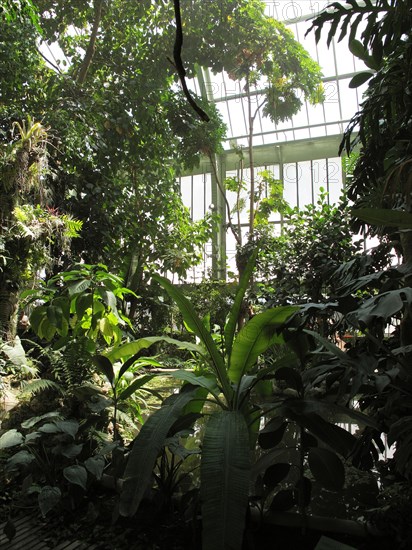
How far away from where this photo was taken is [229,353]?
1.97m

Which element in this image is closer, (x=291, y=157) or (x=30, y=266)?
(x=30, y=266)

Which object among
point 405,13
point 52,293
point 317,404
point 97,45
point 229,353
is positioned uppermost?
point 97,45

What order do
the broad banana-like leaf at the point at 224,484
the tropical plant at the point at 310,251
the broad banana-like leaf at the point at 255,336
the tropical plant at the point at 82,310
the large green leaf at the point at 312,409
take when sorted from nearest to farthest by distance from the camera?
the broad banana-like leaf at the point at 224,484 → the large green leaf at the point at 312,409 → the broad banana-like leaf at the point at 255,336 → the tropical plant at the point at 82,310 → the tropical plant at the point at 310,251

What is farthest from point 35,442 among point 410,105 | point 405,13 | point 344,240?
point 344,240

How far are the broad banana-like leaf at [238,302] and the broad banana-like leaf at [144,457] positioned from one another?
1.45 ft

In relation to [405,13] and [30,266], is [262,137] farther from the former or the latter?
[405,13]

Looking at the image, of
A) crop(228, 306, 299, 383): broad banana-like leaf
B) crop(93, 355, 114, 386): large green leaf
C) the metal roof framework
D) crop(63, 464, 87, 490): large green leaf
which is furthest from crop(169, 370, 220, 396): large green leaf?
the metal roof framework

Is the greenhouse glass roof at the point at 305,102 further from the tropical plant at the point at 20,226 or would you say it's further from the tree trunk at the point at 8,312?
the tree trunk at the point at 8,312

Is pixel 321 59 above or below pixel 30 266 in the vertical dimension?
above

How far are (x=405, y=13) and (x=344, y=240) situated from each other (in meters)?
3.25

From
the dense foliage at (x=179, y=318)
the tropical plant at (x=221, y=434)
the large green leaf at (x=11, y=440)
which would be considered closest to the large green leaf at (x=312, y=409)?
the dense foliage at (x=179, y=318)

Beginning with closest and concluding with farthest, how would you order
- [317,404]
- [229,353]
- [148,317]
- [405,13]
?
1. [317,404]
2. [405,13]
3. [229,353]
4. [148,317]

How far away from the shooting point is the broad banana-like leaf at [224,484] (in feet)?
3.78

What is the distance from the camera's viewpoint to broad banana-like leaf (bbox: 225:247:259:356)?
190 cm
